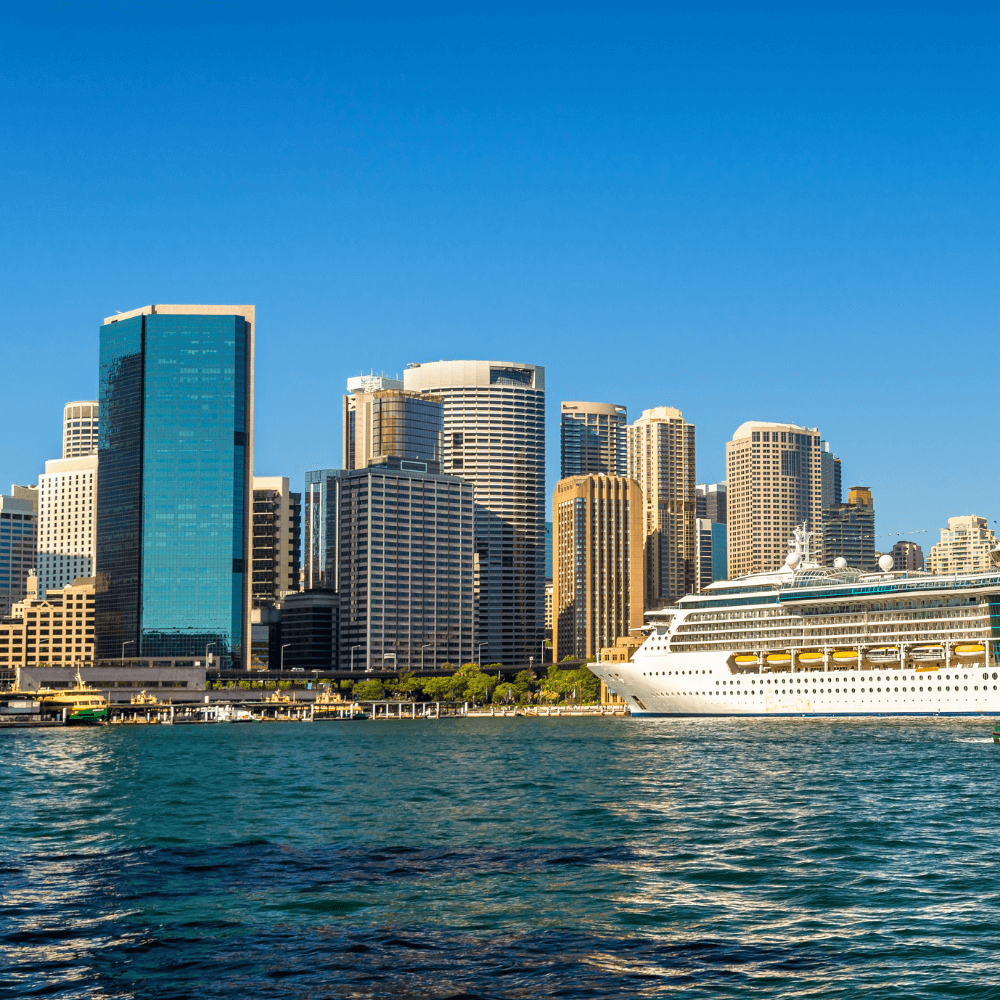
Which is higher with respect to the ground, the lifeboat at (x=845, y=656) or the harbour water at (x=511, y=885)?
the lifeboat at (x=845, y=656)

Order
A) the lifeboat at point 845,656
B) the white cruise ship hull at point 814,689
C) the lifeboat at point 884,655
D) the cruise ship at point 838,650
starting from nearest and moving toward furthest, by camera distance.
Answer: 1. the white cruise ship hull at point 814,689
2. the cruise ship at point 838,650
3. the lifeboat at point 884,655
4. the lifeboat at point 845,656

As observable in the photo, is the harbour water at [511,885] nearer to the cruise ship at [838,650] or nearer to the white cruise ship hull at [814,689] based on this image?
the white cruise ship hull at [814,689]

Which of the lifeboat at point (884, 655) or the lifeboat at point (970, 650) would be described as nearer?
the lifeboat at point (970, 650)

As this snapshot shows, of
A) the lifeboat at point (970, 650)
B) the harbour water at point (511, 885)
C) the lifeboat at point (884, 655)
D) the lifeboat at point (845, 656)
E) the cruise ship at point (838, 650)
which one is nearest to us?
the harbour water at point (511, 885)

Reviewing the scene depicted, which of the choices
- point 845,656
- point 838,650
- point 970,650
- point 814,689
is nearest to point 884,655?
point 845,656

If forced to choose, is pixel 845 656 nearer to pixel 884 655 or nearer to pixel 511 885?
pixel 884 655

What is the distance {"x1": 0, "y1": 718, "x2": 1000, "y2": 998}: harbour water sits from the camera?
33.0 meters

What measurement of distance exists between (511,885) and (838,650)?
14942cm

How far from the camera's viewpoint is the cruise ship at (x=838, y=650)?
173m

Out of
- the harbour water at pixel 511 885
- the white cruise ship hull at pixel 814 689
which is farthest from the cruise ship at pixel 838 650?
the harbour water at pixel 511 885

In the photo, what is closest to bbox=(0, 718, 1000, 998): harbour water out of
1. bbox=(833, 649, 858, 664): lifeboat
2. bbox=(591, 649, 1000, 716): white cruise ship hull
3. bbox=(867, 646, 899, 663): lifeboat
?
bbox=(591, 649, 1000, 716): white cruise ship hull

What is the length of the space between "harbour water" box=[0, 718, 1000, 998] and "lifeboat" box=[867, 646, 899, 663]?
89220mm

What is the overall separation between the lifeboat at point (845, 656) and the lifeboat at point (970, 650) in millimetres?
14148

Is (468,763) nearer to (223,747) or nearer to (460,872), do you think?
(223,747)
